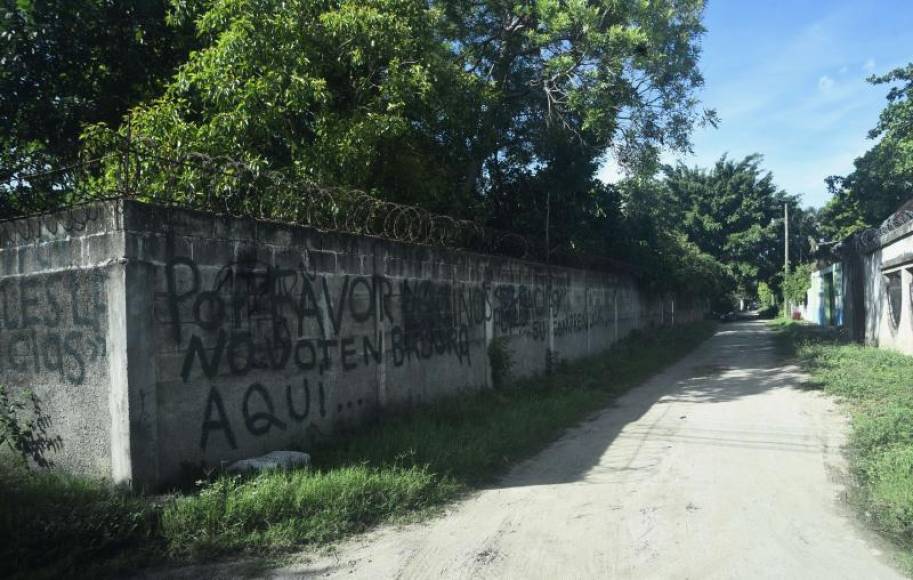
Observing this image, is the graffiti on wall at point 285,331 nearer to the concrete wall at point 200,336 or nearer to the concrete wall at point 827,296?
the concrete wall at point 200,336

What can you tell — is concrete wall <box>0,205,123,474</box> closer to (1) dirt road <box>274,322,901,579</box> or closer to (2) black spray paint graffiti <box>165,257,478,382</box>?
(2) black spray paint graffiti <box>165,257,478,382</box>

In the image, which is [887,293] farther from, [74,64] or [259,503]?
[74,64]

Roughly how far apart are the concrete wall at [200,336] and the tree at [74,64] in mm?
3910

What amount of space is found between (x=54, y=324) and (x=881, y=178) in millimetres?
26388

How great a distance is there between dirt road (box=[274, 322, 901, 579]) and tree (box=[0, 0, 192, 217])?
22.6ft

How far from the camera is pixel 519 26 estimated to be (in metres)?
12.7

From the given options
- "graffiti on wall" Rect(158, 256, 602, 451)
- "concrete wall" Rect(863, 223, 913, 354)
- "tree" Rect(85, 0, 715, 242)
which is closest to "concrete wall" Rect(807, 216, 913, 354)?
"concrete wall" Rect(863, 223, 913, 354)

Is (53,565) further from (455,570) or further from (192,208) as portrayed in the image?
(192,208)

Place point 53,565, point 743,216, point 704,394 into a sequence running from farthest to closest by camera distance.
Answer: point 743,216 < point 704,394 < point 53,565

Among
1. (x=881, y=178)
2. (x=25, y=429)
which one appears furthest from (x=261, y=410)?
(x=881, y=178)

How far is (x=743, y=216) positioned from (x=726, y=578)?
40464 millimetres

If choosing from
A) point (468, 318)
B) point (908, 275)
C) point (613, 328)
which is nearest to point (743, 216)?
point (613, 328)

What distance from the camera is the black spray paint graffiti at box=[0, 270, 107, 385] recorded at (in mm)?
4816

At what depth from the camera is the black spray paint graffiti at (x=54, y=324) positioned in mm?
4816
